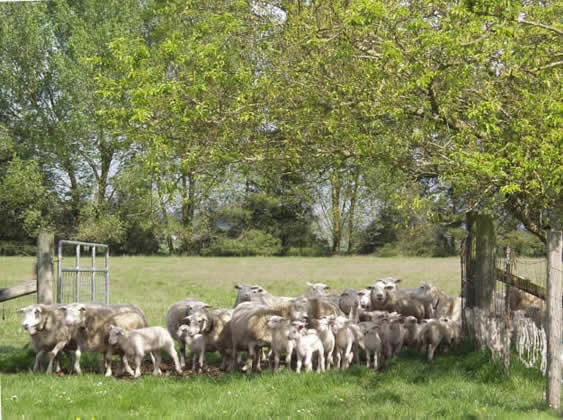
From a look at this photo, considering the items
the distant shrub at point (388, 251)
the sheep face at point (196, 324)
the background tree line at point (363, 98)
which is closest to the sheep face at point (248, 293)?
the background tree line at point (363, 98)

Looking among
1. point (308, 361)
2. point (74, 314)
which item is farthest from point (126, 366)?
point (308, 361)

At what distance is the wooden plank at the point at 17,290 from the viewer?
11.0 m

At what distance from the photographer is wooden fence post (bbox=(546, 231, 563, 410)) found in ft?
26.2

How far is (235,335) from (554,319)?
475 centimetres

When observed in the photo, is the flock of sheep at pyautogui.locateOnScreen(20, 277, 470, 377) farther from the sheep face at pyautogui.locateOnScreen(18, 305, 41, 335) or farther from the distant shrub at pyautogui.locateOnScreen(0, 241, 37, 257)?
the distant shrub at pyautogui.locateOnScreen(0, 241, 37, 257)

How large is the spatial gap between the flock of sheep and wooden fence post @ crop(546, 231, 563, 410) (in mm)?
3317

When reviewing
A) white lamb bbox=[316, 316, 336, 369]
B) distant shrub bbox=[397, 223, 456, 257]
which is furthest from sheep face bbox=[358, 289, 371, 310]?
distant shrub bbox=[397, 223, 456, 257]

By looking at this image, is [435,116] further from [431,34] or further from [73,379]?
[73,379]

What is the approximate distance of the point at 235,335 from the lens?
36.5 feet

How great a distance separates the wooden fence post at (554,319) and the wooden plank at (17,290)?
7.40 metres

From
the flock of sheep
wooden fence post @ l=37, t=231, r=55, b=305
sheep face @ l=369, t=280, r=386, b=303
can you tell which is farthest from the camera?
sheep face @ l=369, t=280, r=386, b=303

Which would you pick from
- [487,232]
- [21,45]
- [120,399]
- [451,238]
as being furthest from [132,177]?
[120,399]

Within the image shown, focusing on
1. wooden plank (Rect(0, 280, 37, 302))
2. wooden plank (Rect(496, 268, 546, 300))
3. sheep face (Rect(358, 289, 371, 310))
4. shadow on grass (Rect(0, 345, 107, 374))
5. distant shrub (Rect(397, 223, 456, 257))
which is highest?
distant shrub (Rect(397, 223, 456, 257))

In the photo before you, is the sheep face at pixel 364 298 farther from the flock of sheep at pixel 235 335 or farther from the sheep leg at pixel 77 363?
the sheep leg at pixel 77 363
